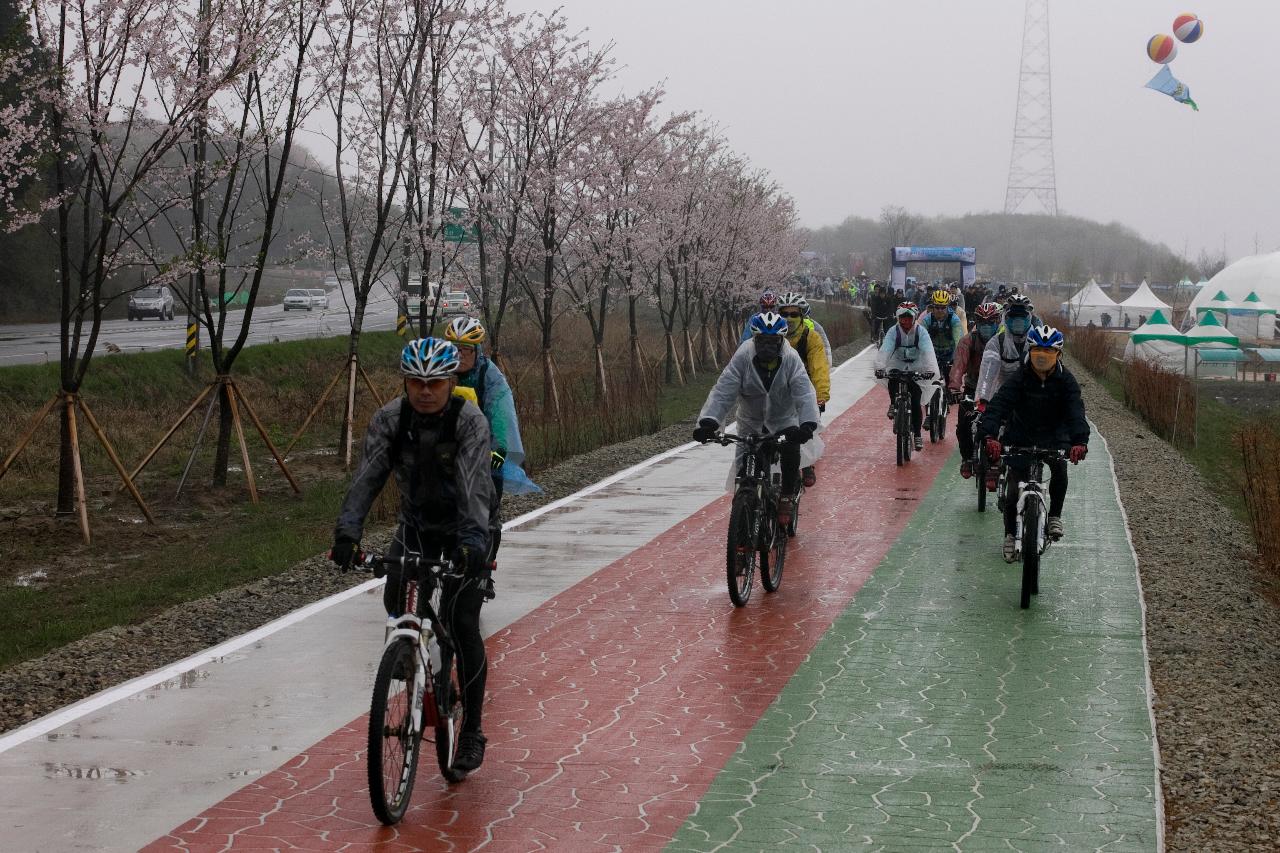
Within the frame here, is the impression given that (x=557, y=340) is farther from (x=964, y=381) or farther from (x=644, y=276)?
(x=964, y=381)

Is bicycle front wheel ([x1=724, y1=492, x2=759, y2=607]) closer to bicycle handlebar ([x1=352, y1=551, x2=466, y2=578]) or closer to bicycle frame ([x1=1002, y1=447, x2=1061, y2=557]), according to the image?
bicycle frame ([x1=1002, y1=447, x2=1061, y2=557])

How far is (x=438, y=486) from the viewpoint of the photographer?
20.6 feet

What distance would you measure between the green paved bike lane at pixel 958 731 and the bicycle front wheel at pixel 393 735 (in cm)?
104

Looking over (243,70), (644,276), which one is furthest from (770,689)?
(644,276)

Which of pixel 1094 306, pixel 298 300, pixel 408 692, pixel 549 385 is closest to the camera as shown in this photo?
pixel 408 692

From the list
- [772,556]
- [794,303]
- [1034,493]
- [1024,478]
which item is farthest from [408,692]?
[794,303]

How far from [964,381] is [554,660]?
8787mm

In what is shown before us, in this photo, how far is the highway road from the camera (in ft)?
110

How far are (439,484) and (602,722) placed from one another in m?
1.75

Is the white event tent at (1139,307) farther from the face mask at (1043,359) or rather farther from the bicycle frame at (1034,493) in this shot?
the face mask at (1043,359)

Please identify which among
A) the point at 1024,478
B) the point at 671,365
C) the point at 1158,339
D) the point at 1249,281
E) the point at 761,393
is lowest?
the point at 671,365

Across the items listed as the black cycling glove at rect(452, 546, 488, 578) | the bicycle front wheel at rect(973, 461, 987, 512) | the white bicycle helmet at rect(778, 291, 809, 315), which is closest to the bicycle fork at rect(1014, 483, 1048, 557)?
the bicycle front wheel at rect(973, 461, 987, 512)

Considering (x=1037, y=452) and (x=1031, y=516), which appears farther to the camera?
(x=1037, y=452)

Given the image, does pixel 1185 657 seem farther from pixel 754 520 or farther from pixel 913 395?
pixel 913 395
